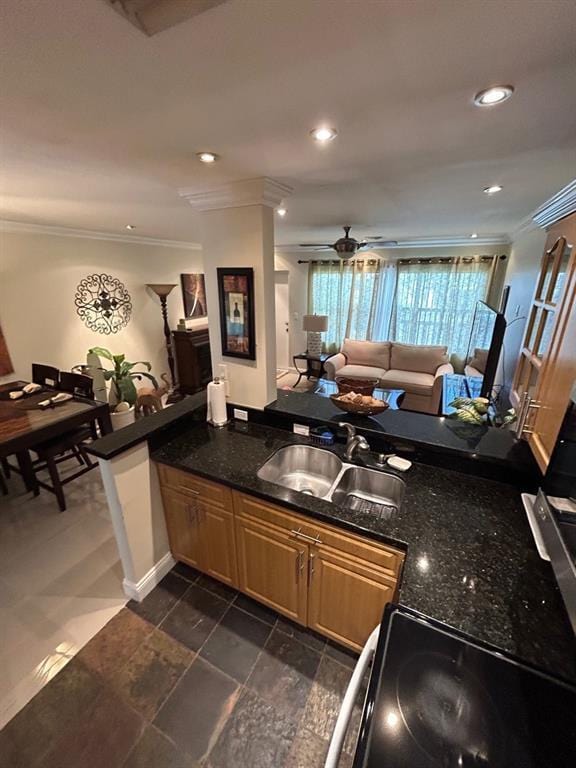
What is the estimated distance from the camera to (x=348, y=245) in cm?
319

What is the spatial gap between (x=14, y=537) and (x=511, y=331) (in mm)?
4793

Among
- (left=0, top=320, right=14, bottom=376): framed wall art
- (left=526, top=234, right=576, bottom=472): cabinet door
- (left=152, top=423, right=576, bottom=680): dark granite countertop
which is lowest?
(left=152, top=423, right=576, bottom=680): dark granite countertop

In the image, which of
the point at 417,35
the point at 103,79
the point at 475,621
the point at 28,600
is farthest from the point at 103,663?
the point at 417,35

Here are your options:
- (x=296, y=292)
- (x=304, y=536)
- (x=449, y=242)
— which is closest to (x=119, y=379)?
(x=304, y=536)

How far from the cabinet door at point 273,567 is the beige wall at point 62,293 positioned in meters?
3.20

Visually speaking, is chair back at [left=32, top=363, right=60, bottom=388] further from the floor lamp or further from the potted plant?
the floor lamp

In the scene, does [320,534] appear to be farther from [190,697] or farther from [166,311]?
[166,311]

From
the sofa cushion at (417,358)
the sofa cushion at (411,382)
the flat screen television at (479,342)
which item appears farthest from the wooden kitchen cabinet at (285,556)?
the sofa cushion at (417,358)

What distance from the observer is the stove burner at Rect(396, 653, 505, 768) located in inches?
26.1

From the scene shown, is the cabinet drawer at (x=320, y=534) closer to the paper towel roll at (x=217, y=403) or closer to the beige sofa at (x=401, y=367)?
the paper towel roll at (x=217, y=403)

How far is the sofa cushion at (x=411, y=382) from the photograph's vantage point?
4.46m

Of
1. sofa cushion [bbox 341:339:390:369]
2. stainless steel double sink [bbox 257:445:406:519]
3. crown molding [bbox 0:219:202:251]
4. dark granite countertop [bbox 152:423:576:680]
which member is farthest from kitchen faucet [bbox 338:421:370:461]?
crown molding [bbox 0:219:202:251]

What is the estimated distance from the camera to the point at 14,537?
7.44 feet

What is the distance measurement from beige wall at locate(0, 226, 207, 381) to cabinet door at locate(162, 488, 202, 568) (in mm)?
2638
